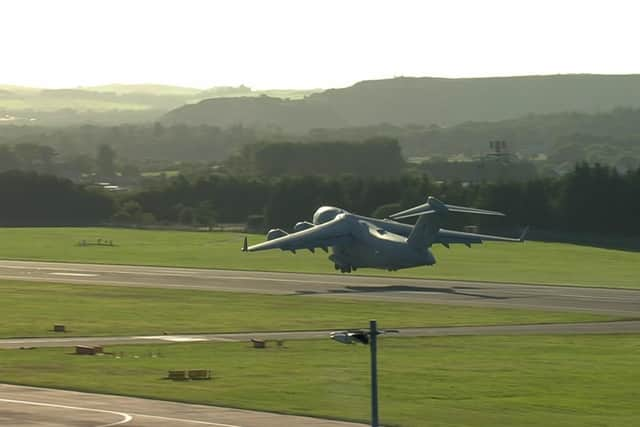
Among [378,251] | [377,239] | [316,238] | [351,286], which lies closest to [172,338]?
[351,286]

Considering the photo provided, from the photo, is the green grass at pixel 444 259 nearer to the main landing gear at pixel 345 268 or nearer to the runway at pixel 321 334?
the main landing gear at pixel 345 268

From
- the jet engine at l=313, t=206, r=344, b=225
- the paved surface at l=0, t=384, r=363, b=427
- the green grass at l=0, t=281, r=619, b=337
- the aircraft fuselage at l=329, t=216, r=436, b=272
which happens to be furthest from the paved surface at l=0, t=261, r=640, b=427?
the jet engine at l=313, t=206, r=344, b=225

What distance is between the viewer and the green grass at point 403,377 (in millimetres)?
67312

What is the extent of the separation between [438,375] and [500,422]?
46.0 ft

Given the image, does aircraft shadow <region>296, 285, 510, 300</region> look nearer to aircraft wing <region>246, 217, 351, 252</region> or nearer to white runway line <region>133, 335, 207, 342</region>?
aircraft wing <region>246, 217, 351, 252</region>

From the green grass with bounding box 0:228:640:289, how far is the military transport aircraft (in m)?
4.98

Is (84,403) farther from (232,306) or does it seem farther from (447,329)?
(232,306)

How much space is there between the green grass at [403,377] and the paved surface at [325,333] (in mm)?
3375

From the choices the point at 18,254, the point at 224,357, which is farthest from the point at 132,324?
the point at 18,254

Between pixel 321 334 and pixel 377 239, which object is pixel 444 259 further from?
pixel 321 334

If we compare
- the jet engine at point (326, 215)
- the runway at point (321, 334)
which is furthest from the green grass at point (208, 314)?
the jet engine at point (326, 215)

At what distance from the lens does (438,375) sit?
7825cm

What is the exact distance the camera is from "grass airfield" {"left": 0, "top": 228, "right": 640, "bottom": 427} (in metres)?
68.6

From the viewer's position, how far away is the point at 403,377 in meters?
77.6
